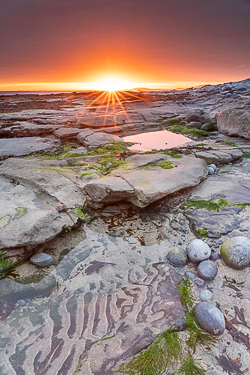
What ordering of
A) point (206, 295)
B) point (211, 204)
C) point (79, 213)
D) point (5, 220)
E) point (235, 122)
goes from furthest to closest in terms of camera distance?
1. point (235, 122)
2. point (211, 204)
3. point (79, 213)
4. point (5, 220)
5. point (206, 295)

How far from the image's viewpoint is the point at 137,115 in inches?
557

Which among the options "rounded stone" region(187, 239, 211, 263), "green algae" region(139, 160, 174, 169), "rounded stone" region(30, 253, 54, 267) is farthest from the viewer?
"green algae" region(139, 160, 174, 169)

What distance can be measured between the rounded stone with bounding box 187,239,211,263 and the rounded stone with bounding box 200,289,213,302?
511 millimetres

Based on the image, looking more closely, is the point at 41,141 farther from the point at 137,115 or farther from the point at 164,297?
the point at 164,297

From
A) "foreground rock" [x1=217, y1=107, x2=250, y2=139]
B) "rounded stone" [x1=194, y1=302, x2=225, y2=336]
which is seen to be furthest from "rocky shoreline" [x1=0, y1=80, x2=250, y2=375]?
"foreground rock" [x1=217, y1=107, x2=250, y2=139]

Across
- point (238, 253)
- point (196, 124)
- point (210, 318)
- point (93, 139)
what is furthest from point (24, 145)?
point (210, 318)

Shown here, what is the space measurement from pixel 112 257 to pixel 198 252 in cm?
130

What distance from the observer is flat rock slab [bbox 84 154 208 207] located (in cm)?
431

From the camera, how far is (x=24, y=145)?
351 inches

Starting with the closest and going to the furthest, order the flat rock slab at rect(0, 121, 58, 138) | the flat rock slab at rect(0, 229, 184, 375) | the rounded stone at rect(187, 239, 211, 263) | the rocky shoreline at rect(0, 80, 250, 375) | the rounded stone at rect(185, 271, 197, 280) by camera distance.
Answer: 1. the flat rock slab at rect(0, 229, 184, 375)
2. the rocky shoreline at rect(0, 80, 250, 375)
3. the rounded stone at rect(185, 271, 197, 280)
4. the rounded stone at rect(187, 239, 211, 263)
5. the flat rock slab at rect(0, 121, 58, 138)

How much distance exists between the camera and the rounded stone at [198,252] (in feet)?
10.6

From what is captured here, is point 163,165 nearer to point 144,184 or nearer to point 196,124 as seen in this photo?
point 144,184

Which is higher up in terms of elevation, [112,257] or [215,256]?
[215,256]

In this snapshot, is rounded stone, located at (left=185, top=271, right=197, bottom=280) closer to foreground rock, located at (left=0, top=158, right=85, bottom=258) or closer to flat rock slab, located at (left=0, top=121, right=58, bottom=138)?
foreground rock, located at (left=0, top=158, right=85, bottom=258)
